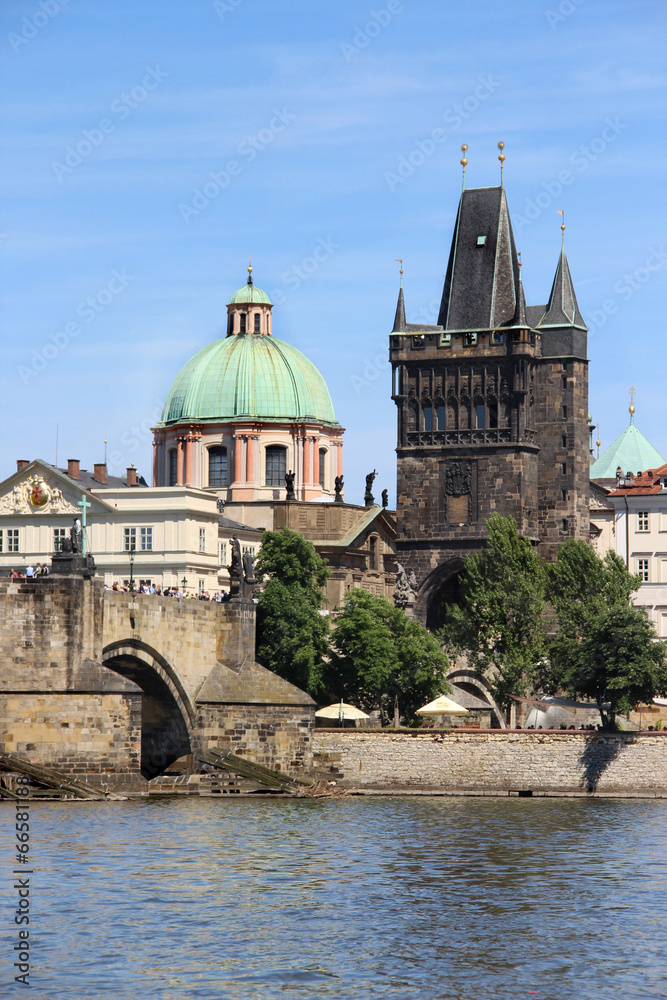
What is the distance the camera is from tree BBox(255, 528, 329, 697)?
286 feet

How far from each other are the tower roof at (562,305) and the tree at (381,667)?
33247 millimetres

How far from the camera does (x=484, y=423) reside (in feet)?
376

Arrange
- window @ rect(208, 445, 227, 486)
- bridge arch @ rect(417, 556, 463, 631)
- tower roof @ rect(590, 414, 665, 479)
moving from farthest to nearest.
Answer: tower roof @ rect(590, 414, 665, 479), window @ rect(208, 445, 227, 486), bridge arch @ rect(417, 556, 463, 631)

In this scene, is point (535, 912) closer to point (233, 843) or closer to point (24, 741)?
point (233, 843)

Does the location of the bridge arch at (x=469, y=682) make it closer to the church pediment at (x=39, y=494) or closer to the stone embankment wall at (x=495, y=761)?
the church pediment at (x=39, y=494)

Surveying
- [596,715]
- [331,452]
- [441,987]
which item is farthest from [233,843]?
[331,452]

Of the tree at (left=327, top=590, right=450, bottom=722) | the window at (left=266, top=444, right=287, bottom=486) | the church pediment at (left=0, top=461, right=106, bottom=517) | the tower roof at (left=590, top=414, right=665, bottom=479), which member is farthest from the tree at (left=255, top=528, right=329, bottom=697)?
the tower roof at (left=590, top=414, right=665, bottom=479)

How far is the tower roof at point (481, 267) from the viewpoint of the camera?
11725 centimetres

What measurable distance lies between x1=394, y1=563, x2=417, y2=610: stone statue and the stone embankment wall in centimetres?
2725

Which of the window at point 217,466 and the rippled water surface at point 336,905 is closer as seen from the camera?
the rippled water surface at point 336,905

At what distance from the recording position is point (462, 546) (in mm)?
113938

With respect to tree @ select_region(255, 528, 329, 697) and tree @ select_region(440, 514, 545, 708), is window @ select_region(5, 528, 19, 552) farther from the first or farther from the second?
tree @ select_region(440, 514, 545, 708)

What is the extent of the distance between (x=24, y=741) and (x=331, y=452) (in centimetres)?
7480

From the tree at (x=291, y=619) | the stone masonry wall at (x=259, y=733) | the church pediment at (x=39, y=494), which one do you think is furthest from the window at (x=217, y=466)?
the stone masonry wall at (x=259, y=733)
